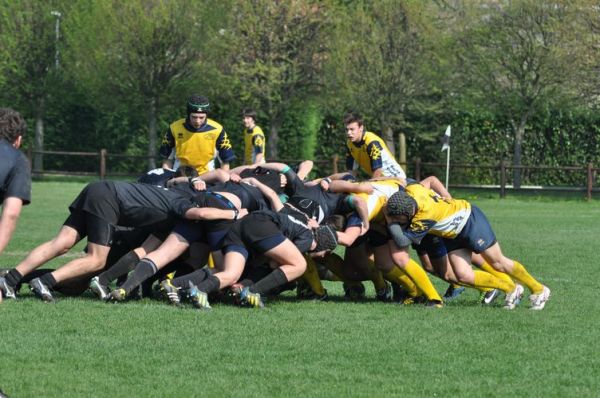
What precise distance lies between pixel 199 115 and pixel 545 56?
23768 millimetres

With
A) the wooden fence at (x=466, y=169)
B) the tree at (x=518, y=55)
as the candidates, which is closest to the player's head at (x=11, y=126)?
the wooden fence at (x=466, y=169)

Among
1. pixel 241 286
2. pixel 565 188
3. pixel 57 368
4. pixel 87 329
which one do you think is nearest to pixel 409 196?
pixel 241 286

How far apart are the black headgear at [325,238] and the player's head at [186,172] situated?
2427mm

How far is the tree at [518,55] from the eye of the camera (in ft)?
117

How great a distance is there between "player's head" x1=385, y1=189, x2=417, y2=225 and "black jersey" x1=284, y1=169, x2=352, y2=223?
62cm

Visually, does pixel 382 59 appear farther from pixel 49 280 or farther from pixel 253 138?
pixel 49 280

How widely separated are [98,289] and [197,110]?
3.74 metres

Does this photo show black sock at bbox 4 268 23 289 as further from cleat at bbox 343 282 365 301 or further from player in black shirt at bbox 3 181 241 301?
cleat at bbox 343 282 365 301

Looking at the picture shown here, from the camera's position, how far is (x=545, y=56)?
117 ft

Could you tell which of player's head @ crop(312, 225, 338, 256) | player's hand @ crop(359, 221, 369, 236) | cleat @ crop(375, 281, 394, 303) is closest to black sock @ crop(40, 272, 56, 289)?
player's head @ crop(312, 225, 338, 256)

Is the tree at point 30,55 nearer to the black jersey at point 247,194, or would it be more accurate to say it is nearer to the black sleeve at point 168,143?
the black sleeve at point 168,143

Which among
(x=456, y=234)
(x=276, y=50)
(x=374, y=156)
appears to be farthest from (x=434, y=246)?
(x=276, y=50)

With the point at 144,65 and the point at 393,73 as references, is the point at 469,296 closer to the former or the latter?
the point at 393,73

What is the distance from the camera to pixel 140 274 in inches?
407
